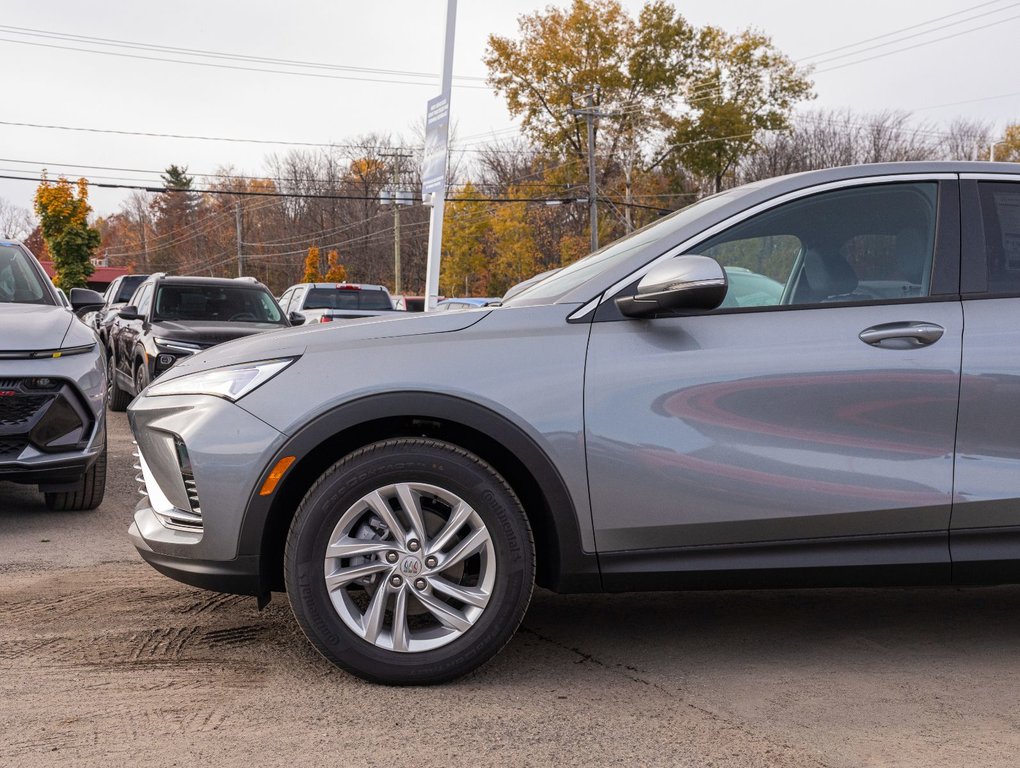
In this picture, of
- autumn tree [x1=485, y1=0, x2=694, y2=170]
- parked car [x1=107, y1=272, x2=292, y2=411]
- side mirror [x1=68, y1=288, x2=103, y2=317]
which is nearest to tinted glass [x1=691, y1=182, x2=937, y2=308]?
side mirror [x1=68, y1=288, x2=103, y2=317]

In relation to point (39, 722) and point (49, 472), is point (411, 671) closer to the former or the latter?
point (39, 722)

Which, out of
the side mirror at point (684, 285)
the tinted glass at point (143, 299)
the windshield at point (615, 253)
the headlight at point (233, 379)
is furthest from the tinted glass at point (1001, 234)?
the tinted glass at point (143, 299)

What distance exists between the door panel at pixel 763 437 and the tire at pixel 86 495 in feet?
14.5

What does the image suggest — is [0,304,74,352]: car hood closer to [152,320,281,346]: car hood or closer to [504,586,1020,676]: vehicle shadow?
[504,586,1020,676]: vehicle shadow

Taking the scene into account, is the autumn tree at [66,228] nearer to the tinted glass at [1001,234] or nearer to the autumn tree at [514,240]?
the autumn tree at [514,240]

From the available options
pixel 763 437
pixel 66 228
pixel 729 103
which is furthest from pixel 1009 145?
pixel 763 437

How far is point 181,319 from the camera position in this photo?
11836 millimetres

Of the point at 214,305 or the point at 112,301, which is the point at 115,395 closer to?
the point at 214,305

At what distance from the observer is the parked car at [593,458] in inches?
132

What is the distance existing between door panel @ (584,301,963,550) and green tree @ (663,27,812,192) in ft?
165

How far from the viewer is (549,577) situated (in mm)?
3518

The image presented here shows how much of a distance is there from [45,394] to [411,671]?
11.9ft

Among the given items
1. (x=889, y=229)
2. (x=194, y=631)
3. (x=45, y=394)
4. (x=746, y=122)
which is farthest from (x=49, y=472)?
(x=746, y=122)

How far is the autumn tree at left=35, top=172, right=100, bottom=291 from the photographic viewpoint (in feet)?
119
